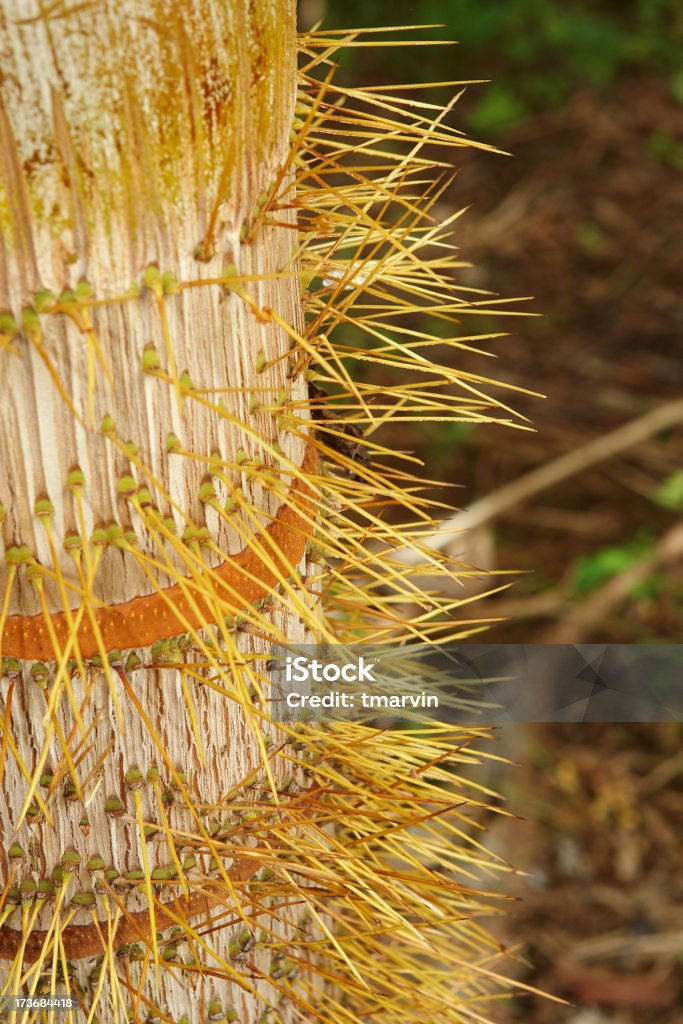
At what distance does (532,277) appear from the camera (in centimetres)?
271

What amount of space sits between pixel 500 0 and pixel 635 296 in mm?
1226

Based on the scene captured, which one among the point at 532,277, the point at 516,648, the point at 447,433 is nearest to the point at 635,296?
the point at 532,277

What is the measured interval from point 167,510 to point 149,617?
1.9 inches

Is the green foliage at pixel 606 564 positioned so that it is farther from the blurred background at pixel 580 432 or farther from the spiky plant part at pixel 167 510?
the spiky plant part at pixel 167 510

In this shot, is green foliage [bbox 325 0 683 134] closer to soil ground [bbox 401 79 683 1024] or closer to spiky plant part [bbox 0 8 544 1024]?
soil ground [bbox 401 79 683 1024]

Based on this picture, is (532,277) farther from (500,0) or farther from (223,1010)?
(223,1010)

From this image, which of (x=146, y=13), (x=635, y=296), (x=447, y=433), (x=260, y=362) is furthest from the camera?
(x=635, y=296)

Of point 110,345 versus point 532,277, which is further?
point 532,277

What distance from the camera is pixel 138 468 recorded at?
1.51ft

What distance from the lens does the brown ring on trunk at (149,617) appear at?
466mm

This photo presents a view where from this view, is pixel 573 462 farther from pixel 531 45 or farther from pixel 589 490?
pixel 531 45

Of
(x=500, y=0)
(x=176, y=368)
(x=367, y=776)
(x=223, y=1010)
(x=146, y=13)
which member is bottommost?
(x=223, y=1010)

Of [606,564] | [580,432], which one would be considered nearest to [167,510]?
[606,564]

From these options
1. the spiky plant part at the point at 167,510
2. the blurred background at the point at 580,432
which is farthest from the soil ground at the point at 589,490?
the spiky plant part at the point at 167,510
